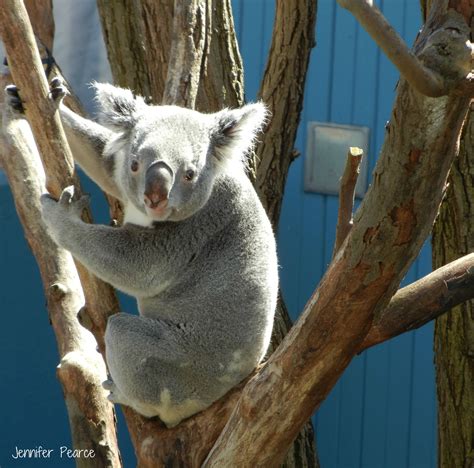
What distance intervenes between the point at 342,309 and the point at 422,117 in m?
0.58

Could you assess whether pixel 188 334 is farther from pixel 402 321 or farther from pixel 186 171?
pixel 402 321

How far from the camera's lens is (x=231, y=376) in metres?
3.04

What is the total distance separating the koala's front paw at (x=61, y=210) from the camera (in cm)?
290

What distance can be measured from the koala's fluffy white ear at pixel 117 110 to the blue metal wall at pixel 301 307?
2735 millimetres

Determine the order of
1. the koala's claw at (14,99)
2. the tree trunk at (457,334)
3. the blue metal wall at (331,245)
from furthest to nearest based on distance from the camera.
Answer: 1. the blue metal wall at (331,245)
2. the tree trunk at (457,334)
3. the koala's claw at (14,99)

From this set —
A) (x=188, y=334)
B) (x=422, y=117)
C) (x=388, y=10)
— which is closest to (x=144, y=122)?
(x=188, y=334)

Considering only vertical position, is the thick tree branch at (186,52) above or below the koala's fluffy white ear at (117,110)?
above

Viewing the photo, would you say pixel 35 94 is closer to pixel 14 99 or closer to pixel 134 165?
pixel 14 99

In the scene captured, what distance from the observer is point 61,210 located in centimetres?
293

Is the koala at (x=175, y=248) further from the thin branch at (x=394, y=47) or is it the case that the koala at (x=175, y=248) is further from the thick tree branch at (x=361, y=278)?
the thin branch at (x=394, y=47)

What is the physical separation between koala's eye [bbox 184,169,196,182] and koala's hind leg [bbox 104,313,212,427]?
1.67 feet

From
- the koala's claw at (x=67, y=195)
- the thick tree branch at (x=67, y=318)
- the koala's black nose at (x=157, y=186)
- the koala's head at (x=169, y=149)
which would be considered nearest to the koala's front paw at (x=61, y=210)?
the koala's claw at (x=67, y=195)

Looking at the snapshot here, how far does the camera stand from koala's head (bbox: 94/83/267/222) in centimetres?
283

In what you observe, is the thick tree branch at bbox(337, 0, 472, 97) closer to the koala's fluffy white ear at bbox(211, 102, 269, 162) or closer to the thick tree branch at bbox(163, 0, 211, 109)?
the koala's fluffy white ear at bbox(211, 102, 269, 162)
